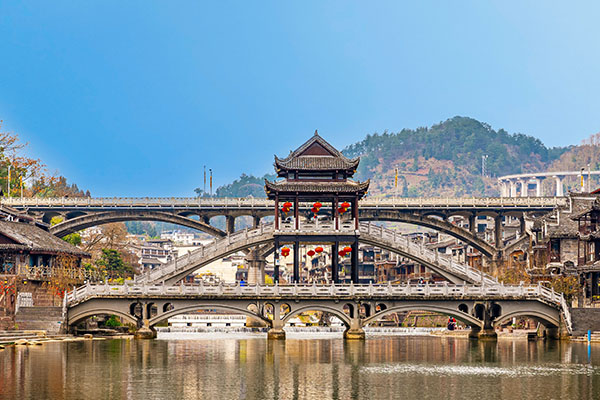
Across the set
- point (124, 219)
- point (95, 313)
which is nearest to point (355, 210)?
point (95, 313)

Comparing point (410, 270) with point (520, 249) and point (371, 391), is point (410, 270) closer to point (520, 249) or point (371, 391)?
point (520, 249)

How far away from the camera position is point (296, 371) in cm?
4612

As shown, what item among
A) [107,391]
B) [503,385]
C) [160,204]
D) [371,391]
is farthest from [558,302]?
[160,204]

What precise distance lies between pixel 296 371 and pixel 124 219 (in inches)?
2658

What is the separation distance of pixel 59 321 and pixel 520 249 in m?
56.0

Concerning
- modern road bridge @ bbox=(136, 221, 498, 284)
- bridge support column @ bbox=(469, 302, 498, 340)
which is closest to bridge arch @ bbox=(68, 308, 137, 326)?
modern road bridge @ bbox=(136, 221, 498, 284)

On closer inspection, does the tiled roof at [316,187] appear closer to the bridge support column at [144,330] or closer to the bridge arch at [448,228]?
→ the bridge support column at [144,330]

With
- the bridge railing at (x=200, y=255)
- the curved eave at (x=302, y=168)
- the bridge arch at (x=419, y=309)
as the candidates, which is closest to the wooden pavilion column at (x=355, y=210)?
the curved eave at (x=302, y=168)

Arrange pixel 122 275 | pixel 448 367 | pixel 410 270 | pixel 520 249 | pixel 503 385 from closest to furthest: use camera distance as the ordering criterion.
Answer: pixel 503 385 < pixel 448 367 < pixel 520 249 < pixel 122 275 < pixel 410 270

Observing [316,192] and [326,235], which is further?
[316,192]

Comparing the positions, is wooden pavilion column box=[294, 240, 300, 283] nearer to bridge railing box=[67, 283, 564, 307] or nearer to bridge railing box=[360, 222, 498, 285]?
bridge railing box=[67, 283, 564, 307]

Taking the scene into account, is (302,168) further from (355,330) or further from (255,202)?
(255,202)

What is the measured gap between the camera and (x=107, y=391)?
3741 centimetres

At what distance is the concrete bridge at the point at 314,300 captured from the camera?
222ft
